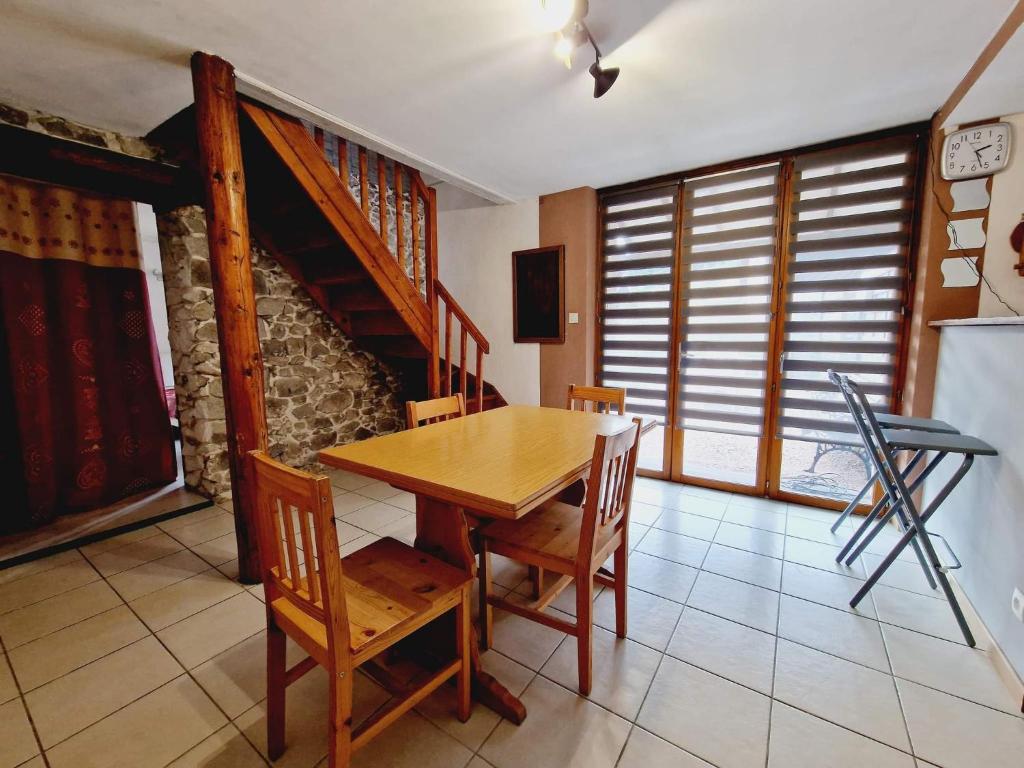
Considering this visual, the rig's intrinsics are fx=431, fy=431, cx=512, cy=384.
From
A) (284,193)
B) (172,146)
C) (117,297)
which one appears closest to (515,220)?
(284,193)

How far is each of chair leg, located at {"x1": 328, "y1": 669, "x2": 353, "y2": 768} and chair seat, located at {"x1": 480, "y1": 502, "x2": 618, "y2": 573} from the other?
70 cm

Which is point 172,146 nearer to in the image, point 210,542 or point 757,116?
point 210,542

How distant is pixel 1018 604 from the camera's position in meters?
1.54

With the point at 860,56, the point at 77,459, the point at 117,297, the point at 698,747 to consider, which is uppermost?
the point at 860,56

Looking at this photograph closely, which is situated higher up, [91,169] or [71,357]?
[91,169]

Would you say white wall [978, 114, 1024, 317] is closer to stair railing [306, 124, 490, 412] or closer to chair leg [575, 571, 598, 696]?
chair leg [575, 571, 598, 696]

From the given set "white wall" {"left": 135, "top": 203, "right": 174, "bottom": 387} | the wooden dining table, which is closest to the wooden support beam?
the wooden dining table

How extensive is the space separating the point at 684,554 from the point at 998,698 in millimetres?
1202

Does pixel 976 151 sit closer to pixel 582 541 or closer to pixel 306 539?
pixel 582 541

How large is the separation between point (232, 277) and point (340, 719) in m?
1.90

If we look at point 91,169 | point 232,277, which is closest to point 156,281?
point 91,169

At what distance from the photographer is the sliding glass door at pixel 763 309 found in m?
2.71

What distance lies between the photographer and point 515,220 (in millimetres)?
4008

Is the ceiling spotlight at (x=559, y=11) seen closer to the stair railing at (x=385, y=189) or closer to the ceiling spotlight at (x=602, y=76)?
the ceiling spotlight at (x=602, y=76)
